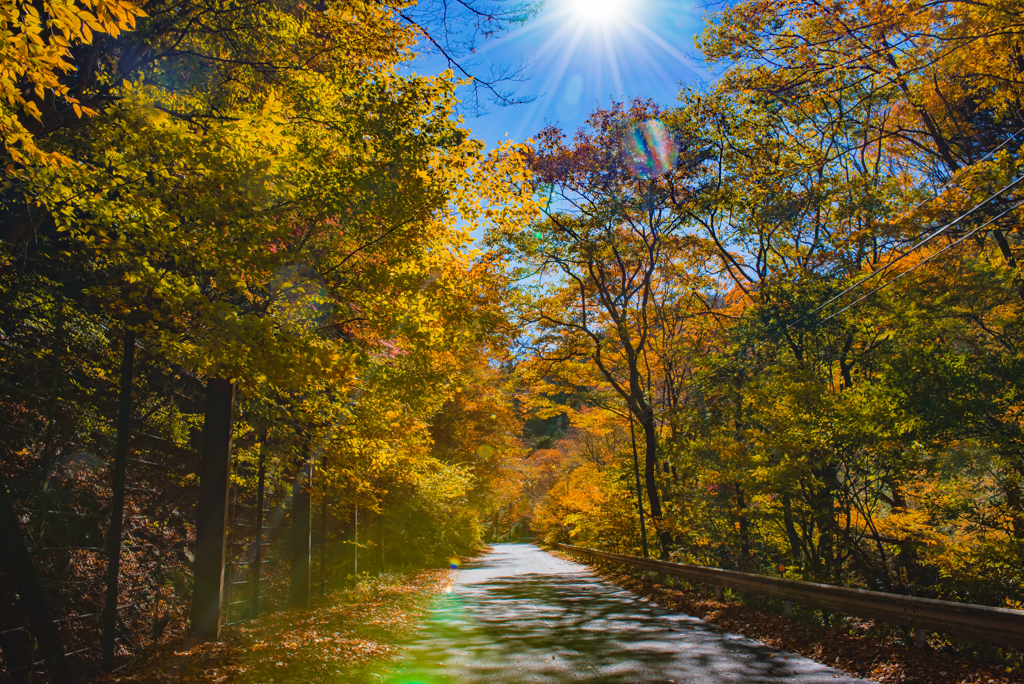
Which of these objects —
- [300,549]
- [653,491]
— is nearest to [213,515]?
[300,549]

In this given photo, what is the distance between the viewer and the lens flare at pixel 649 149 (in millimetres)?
20219

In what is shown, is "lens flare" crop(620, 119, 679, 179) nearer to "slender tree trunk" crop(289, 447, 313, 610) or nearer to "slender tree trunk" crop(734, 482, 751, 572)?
"slender tree trunk" crop(734, 482, 751, 572)

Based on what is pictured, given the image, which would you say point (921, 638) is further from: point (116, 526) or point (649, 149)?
point (649, 149)

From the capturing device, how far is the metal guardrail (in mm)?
6004

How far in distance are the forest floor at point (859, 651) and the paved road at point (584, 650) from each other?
40 cm

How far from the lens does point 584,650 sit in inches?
329

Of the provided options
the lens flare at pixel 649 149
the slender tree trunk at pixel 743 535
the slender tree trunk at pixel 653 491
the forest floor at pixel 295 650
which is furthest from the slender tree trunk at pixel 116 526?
the lens flare at pixel 649 149

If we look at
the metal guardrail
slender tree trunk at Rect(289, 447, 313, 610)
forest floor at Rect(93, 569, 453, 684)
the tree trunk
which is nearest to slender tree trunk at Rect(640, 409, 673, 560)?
the metal guardrail

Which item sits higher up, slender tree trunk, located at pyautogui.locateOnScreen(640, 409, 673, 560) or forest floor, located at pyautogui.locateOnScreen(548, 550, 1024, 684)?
slender tree trunk, located at pyautogui.locateOnScreen(640, 409, 673, 560)

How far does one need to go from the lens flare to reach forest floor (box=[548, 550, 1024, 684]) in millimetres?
14466

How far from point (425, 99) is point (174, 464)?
1046 centimetres

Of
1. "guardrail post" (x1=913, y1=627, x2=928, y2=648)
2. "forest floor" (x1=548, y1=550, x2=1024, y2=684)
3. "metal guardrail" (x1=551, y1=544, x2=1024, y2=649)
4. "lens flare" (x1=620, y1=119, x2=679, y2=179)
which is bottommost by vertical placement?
"forest floor" (x1=548, y1=550, x2=1024, y2=684)

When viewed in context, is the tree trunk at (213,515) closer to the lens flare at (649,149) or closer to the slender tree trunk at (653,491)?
the slender tree trunk at (653,491)

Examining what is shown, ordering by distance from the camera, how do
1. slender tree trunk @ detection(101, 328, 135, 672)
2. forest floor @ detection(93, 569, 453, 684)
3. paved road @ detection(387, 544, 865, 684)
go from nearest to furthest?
forest floor @ detection(93, 569, 453, 684)
paved road @ detection(387, 544, 865, 684)
slender tree trunk @ detection(101, 328, 135, 672)
